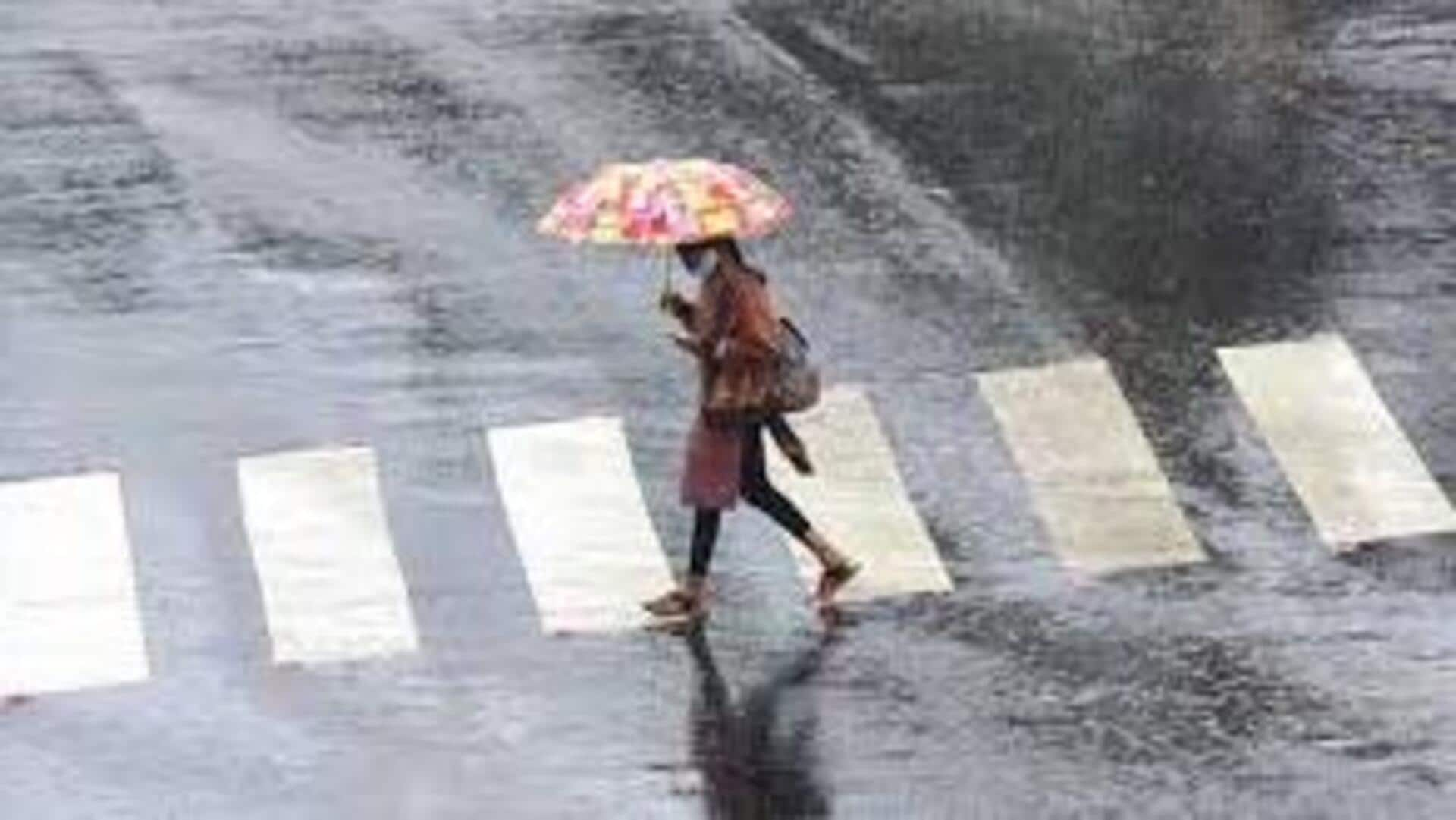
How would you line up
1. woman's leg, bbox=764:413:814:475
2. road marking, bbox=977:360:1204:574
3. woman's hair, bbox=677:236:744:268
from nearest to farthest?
woman's hair, bbox=677:236:744:268
woman's leg, bbox=764:413:814:475
road marking, bbox=977:360:1204:574

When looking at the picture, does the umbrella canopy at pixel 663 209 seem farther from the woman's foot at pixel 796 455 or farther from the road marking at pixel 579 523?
the road marking at pixel 579 523

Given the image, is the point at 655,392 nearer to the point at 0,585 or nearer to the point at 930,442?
the point at 930,442

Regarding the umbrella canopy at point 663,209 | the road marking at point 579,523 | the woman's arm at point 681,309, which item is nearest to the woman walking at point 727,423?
the woman's arm at point 681,309

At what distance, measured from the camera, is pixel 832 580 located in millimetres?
13516

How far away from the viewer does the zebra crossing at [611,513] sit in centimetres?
1359

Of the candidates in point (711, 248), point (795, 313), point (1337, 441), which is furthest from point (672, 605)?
point (795, 313)

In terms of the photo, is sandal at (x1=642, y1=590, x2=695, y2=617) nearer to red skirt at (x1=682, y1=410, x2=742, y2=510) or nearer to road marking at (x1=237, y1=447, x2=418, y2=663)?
red skirt at (x1=682, y1=410, x2=742, y2=510)

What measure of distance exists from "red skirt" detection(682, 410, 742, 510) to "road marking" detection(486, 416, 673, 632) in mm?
605

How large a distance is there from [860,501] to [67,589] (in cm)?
338

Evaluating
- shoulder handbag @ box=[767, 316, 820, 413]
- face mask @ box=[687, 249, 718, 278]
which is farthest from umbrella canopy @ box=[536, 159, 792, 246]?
shoulder handbag @ box=[767, 316, 820, 413]

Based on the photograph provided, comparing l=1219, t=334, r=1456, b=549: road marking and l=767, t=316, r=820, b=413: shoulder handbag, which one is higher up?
l=767, t=316, r=820, b=413: shoulder handbag

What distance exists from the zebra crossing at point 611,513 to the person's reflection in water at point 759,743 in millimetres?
704

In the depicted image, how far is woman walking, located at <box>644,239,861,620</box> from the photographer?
511 inches

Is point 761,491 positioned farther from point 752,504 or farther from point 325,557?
point 325,557
